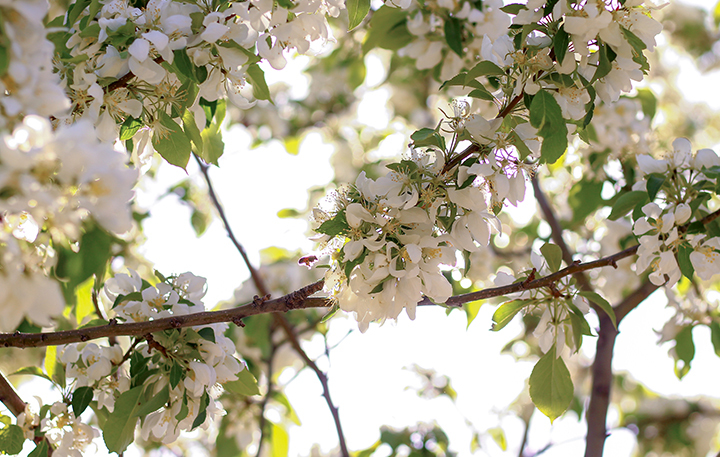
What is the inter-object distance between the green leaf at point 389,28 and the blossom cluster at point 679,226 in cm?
90

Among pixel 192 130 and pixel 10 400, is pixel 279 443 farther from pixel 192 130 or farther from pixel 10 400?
pixel 192 130

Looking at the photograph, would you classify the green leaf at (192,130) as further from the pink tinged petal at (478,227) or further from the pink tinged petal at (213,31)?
the pink tinged petal at (478,227)

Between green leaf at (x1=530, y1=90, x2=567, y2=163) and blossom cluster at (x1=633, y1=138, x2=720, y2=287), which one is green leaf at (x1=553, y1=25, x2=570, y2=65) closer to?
green leaf at (x1=530, y1=90, x2=567, y2=163)

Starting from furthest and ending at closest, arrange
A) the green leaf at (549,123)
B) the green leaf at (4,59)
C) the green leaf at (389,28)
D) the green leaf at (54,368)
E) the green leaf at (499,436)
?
the green leaf at (499,436) → the green leaf at (389,28) → the green leaf at (54,368) → the green leaf at (549,123) → the green leaf at (4,59)

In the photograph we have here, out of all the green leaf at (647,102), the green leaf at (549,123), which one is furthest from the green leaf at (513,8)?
the green leaf at (647,102)

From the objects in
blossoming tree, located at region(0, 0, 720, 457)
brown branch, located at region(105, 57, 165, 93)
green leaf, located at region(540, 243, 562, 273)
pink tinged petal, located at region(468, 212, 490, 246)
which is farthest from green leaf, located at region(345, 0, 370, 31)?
green leaf, located at region(540, 243, 562, 273)

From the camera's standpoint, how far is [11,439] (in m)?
1.44

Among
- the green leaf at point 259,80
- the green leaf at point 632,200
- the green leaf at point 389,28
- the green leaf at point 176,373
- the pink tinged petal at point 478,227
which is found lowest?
the green leaf at point 176,373

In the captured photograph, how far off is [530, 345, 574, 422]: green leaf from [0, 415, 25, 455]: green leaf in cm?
132

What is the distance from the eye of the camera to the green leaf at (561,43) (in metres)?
1.23

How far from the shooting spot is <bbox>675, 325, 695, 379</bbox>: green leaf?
2205 millimetres

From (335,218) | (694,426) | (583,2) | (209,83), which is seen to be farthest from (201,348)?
(694,426)

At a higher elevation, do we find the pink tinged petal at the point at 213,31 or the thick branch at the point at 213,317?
the pink tinged petal at the point at 213,31

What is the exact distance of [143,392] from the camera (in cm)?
141
